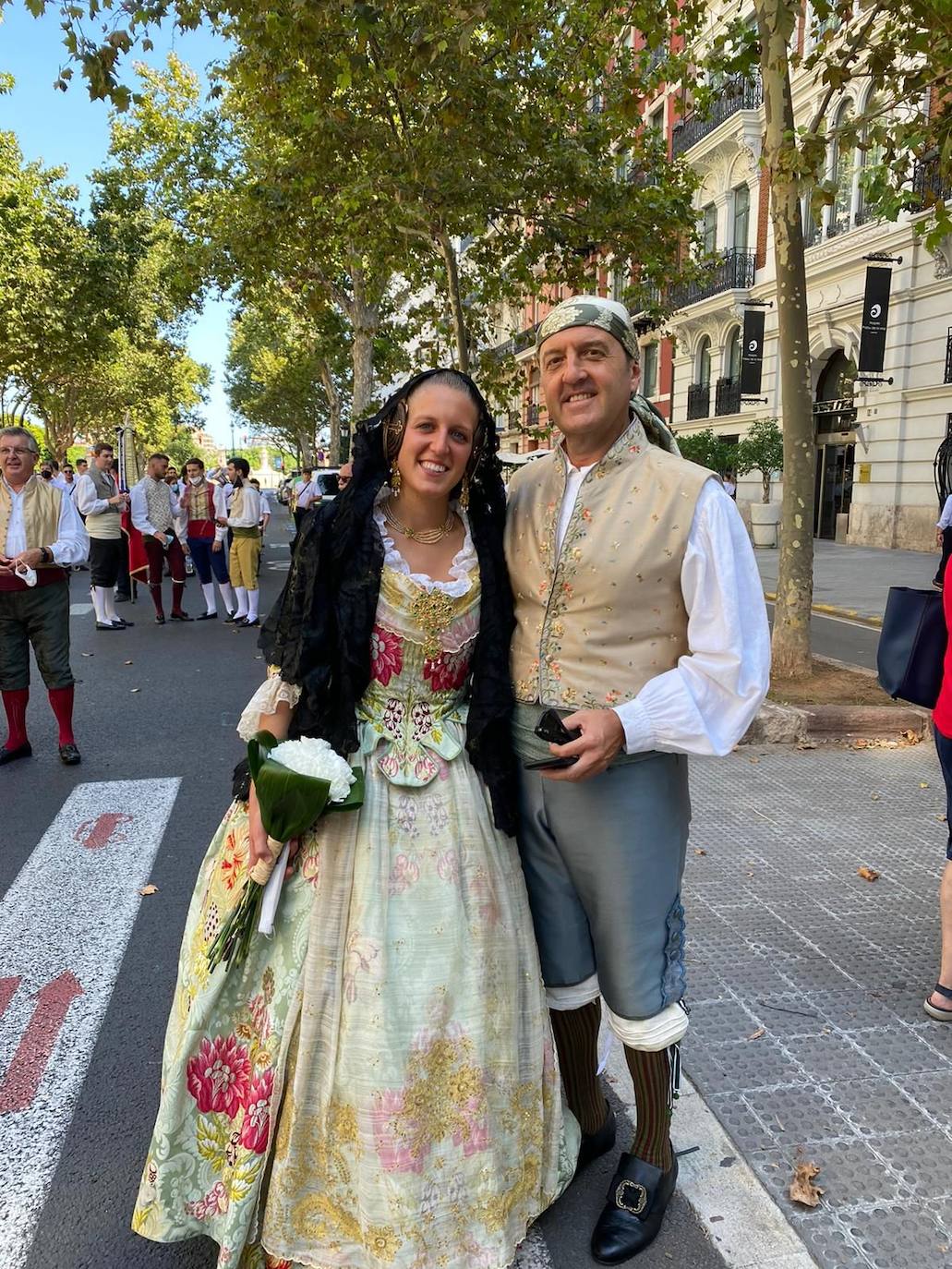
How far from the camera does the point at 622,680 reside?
190 cm

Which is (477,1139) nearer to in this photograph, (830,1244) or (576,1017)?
(576,1017)

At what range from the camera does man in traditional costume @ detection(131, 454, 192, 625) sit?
10.5 m

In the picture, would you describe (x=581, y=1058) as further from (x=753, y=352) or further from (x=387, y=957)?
(x=753, y=352)

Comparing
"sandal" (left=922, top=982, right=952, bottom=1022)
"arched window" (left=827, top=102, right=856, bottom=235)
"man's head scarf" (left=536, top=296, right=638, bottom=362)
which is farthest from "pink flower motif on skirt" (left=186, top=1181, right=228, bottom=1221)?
"arched window" (left=827, top=102, right=856, bottom=235)

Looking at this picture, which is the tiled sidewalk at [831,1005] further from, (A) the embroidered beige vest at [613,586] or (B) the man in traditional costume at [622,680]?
(A) the embroidered beige vest at [613,586]

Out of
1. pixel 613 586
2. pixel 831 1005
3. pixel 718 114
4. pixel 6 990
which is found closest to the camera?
pixel 613 586

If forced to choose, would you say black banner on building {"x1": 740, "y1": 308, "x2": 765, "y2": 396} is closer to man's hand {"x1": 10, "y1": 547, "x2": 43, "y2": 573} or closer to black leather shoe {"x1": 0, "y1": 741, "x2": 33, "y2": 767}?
man's hand {"x1": 10, "y1": 547, "x2": 43, "y2": 573}

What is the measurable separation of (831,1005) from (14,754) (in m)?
4.95

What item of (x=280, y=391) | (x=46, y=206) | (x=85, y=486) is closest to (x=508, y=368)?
(x=85, y=486)

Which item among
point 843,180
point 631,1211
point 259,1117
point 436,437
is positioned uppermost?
point 843,180

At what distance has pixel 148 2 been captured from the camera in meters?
5.30

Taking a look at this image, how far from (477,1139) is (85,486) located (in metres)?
9.92

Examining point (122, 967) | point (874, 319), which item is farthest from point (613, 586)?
point (874, 319)

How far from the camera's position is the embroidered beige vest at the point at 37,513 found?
5.36 meters
